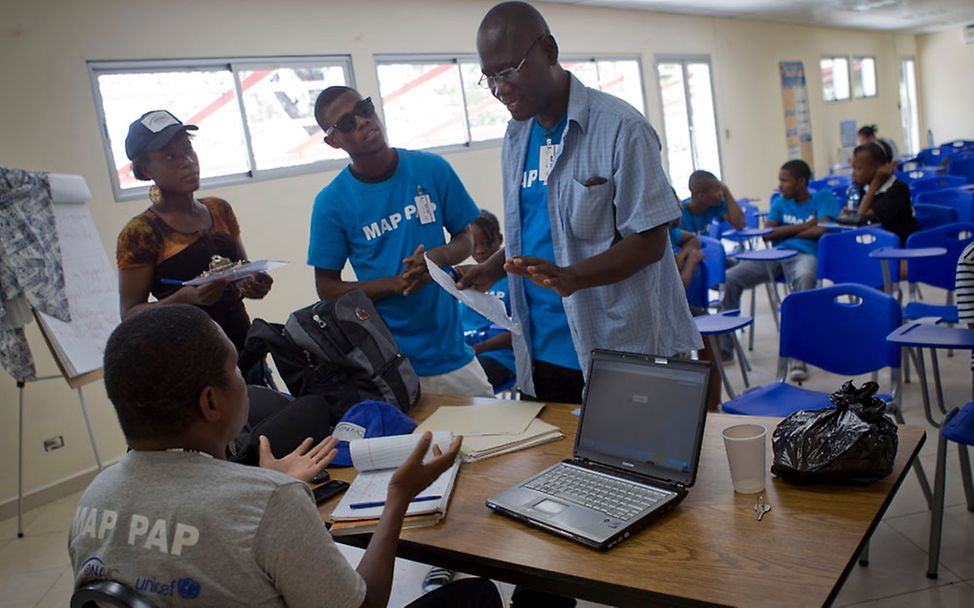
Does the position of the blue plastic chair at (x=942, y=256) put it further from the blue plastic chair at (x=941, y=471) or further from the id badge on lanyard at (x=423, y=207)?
the id badge on lanyard at (x=423, y=207)

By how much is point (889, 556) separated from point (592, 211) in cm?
166

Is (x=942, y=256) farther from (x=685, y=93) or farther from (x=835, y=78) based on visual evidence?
(x=835, y=78)

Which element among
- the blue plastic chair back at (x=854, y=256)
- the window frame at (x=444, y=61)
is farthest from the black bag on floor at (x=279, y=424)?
the window frame at (x=444, y=61)

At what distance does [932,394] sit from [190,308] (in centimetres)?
395

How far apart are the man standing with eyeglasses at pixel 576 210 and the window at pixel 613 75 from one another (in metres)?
6.70

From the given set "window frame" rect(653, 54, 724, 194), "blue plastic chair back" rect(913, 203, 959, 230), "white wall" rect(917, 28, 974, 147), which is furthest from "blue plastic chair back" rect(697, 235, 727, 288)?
"white wall" rect(917, 28, 974, 147)

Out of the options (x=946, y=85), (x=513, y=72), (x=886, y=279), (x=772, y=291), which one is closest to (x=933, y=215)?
(x=772, y=291)

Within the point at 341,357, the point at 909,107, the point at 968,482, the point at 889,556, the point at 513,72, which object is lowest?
the point at 889,556

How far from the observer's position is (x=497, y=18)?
1.79m

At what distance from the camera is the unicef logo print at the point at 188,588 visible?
1.04 meters

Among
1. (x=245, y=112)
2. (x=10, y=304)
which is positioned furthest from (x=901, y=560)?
(x=245, y=112)

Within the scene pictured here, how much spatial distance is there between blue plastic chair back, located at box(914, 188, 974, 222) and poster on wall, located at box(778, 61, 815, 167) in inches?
276

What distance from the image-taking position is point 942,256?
→ 4059 mm

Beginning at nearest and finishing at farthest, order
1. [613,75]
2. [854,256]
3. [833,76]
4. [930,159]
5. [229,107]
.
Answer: [854,256]
[229,107]
[613,75]
[930,159]
[833,76]
